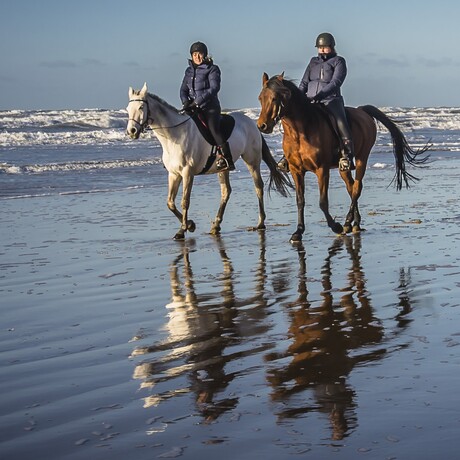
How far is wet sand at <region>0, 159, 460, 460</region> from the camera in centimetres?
391

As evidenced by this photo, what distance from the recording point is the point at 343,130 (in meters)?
11.4

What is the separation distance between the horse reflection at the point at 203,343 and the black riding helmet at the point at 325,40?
3.94 metres

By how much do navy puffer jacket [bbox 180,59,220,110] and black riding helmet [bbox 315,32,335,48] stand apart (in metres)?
1.29

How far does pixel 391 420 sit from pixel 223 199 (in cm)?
851

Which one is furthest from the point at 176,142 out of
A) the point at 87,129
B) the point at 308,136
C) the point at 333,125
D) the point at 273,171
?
the point at 87,129

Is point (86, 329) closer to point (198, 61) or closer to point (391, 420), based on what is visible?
point (391, 420)

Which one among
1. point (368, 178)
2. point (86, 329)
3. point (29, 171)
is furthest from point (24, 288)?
point (29, 171)

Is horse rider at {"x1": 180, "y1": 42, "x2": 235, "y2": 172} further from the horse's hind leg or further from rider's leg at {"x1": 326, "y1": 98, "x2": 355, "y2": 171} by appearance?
rider's leg at {"x1": 326, "y1": 98, "x2": 355, "y2": 171}

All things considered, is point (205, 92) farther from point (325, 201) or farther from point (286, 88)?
point (325, 201)

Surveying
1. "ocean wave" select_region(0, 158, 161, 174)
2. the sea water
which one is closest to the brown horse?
the sea water

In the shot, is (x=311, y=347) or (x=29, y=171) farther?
(x=29, y=171)

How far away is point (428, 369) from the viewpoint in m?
4.88

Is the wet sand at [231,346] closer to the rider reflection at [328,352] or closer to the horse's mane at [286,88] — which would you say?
the rider reflection at [328,352]

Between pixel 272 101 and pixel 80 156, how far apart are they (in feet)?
69.7
